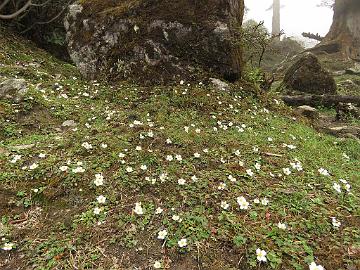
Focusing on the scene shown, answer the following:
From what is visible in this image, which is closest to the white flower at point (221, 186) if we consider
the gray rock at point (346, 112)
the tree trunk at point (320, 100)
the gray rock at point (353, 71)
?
the tree trunk at point (320, 100)

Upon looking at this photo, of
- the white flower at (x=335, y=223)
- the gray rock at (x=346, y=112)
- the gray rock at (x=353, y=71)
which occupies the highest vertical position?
the white flower at (x=335, y=223)

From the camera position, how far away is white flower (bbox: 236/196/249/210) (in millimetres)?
3943

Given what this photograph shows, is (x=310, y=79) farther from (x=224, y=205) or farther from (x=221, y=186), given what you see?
(x=224, y=205)

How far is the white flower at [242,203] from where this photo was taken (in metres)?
3.94

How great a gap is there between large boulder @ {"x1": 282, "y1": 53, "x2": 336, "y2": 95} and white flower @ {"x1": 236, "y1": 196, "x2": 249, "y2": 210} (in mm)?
10707

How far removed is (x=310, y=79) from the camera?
44.1 ft

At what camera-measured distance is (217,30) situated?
306 inches

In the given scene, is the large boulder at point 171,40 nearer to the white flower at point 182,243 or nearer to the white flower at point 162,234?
the white flower at point 162,234

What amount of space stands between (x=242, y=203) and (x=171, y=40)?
203 inches

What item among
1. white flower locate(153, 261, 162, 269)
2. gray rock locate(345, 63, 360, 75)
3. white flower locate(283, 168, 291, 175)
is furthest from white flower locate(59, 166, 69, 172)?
gray rock locate(345, 63, 360, 75)

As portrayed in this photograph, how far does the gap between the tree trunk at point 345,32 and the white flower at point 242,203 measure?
770 inches

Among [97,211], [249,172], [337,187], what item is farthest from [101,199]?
[337,187]

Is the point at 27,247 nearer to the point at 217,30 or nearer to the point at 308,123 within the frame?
the point at 217,30

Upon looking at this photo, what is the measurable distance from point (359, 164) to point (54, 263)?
5.65 meters
